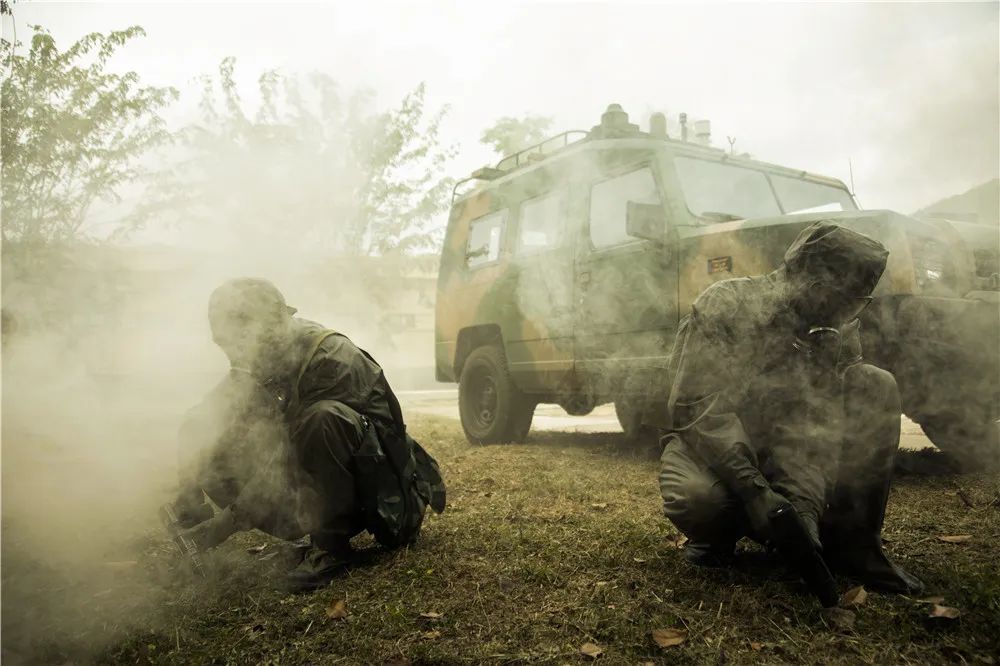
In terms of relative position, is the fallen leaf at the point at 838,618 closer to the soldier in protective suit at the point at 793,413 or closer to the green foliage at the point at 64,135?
the soldier in protective suit at the point at 793,413

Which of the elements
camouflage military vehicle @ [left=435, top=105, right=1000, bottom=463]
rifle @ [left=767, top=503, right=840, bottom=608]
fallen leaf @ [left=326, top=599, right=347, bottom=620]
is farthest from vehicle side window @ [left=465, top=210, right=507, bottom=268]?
rifle @ [left=767, top=503, right=840, bottom=608]

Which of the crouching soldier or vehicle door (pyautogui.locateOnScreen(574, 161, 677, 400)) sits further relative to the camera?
vehicle door (pyautogui.locateOnScreen(574, 161, 677, 400))

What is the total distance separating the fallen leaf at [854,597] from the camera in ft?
7.25

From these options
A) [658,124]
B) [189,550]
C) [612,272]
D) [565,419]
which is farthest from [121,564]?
[565,419]

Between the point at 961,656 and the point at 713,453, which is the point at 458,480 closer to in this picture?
the point at 713,453

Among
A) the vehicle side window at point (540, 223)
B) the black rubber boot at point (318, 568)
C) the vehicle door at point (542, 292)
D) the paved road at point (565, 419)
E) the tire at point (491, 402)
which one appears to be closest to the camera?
the black rubber boot at point (318, 568)

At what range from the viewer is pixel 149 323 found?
5.80 metres

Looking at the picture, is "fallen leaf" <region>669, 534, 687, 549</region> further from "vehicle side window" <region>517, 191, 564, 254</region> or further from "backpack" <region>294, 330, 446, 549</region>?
"vehicle side window" <region>517, 191, 564, 254</region>

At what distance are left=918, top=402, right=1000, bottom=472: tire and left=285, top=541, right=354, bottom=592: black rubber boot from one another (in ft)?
12.6

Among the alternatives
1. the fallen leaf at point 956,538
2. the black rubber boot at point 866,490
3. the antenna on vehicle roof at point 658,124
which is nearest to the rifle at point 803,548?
the black rubber boot at point 866,490

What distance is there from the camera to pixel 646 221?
471cm

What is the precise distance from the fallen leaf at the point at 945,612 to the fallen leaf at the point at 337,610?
1.93 metres

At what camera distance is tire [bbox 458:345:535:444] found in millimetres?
6715

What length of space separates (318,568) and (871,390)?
230cm
